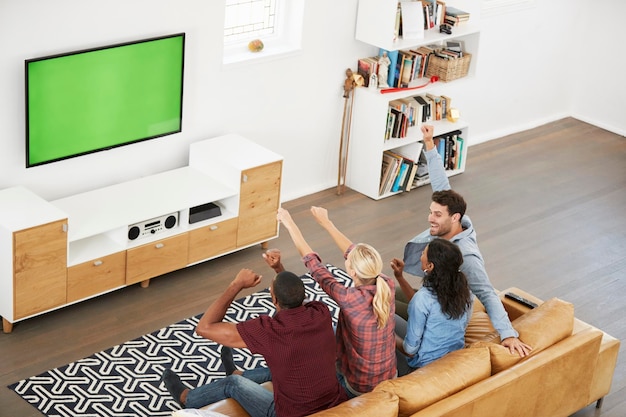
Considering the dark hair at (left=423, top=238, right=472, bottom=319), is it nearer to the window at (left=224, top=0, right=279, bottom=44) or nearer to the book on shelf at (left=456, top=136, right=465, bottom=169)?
the window at (left=224, top=0, right=279, bottom=44)

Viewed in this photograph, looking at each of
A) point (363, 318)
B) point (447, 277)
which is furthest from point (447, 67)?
point (363, 318)

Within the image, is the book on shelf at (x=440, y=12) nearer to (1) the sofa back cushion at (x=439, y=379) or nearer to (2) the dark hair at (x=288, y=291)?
(1) the sofa back cushion at (x=439, y=379)

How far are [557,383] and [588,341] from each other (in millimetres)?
262

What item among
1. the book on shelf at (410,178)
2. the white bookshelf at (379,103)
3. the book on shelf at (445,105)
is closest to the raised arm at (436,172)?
the white bookshelf at (379,103)

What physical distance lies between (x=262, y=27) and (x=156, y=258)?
6.46 ft

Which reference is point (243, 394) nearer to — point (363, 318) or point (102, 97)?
point (363, 318)

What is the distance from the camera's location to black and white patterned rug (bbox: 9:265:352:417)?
5.10m

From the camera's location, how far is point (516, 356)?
4.62 m

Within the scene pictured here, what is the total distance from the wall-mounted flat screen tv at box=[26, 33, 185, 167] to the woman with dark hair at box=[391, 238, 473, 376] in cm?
243

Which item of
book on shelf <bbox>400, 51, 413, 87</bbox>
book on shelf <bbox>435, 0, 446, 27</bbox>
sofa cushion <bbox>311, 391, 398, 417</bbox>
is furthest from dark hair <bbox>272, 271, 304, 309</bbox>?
book on shelf <bbox>435, 0, 446, 27</bbox>

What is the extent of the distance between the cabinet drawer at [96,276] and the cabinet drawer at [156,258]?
57 millimetres

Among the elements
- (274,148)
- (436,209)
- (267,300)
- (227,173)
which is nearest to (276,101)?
(274,148)

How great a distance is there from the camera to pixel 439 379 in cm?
434

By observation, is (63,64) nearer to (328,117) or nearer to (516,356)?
(328,117)
